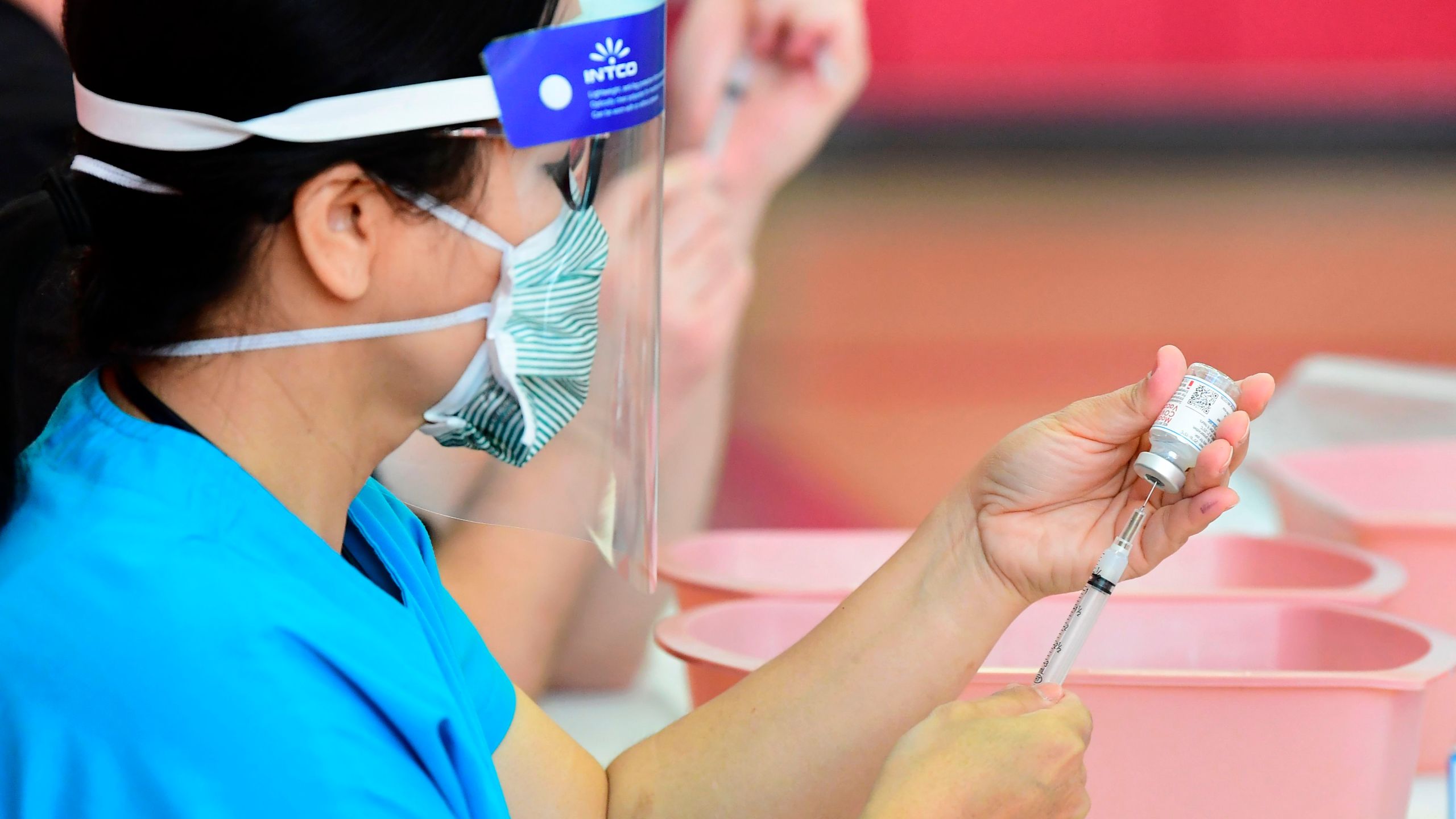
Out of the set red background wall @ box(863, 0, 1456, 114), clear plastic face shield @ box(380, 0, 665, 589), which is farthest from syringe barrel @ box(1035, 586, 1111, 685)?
red background wall @ box(863, 0, 1456, 114)

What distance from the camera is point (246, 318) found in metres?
0.70

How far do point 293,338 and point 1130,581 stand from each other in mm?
747

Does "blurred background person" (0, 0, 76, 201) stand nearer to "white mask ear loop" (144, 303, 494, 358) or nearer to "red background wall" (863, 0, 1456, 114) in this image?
"white mask ear loop" (144, 303, 494, 358)

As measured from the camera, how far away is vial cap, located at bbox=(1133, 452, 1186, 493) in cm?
76

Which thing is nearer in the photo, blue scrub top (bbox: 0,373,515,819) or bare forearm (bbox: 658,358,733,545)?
blue scrub top (bbox: 0,373,515,819)

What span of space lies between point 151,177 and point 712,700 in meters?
0.54

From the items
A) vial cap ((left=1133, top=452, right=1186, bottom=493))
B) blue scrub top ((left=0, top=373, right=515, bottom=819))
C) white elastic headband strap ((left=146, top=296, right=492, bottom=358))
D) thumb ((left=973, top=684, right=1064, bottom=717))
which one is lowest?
thumb ((left=973, top=684, right=1064, bottom=717))

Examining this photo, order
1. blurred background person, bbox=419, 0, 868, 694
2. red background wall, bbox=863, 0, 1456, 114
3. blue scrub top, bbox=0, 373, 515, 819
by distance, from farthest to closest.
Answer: red background wall, bbox=863, 0, 1456, 114 < blurred background person, bbox=419, 0, 868, 694 < blue scrub top, bbox=0, 373, 515, 819

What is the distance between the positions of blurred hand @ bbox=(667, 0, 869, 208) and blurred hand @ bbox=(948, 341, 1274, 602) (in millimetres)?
857

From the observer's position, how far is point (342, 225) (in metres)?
0.70

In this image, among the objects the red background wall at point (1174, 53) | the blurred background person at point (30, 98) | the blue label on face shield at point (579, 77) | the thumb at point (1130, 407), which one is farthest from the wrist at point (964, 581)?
the red background wall at point (1174, 53)

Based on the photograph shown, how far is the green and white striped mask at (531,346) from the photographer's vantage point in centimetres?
76

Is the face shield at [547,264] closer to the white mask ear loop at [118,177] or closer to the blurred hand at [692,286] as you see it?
the white mask ear loop at [118,177]

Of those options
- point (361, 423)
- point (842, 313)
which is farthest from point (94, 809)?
point (842, 313)
